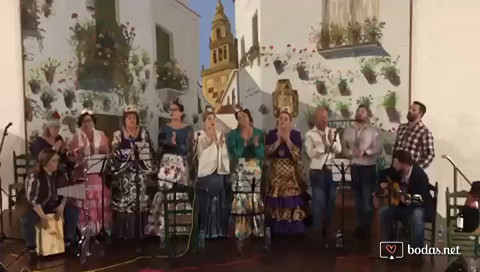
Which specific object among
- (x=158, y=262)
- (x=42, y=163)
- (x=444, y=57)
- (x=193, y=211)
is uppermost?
(x=444, y=57)

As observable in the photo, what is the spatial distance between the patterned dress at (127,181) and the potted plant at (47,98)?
126 cm

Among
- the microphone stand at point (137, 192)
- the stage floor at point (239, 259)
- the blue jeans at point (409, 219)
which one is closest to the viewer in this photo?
the stage floor at point (239, 259)

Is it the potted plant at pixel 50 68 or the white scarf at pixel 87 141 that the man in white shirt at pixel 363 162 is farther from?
the potted plant at pixel 50 68

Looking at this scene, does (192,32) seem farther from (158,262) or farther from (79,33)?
A: (158,262)

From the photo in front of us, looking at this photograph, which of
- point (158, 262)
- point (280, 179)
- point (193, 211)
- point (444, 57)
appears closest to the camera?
point (158, 262)

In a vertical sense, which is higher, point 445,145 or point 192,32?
point 192,32

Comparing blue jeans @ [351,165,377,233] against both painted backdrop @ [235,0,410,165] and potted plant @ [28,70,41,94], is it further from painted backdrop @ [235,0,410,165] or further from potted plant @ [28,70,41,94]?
potted plant @ [28,70,41,94]

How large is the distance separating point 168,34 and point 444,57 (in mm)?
3184

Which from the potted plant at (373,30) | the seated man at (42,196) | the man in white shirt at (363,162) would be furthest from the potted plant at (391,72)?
the seated man at (42,196)

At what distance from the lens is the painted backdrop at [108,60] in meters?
6.24

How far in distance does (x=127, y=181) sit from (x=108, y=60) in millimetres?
1688

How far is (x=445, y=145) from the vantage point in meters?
6.12

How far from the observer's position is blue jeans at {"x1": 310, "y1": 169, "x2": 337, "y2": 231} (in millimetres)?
5609

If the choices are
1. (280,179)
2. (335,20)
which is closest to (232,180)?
(280,179)
